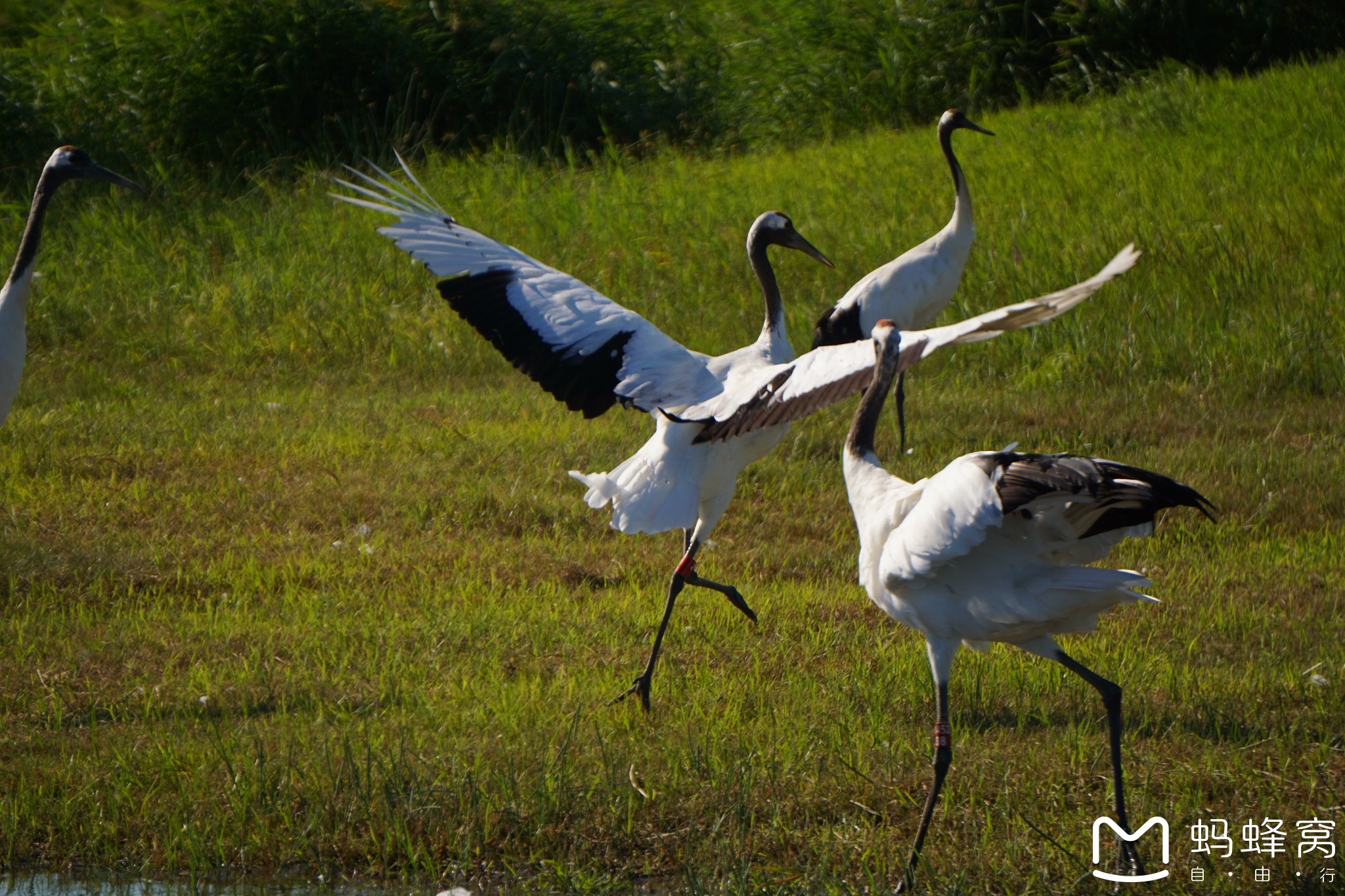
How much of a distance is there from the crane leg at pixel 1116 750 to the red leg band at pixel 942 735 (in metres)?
0.34

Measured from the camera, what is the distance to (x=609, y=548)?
6176mm

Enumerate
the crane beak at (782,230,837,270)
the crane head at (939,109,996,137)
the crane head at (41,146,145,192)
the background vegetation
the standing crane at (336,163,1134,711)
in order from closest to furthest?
1. the standing crane at (336,163,1134,711)
2. the crane head at (41,146,145,192)
3. the crane beak at (782,230,837,270)
4. the crane head at (939,109,996,137)
5. the background vegetation

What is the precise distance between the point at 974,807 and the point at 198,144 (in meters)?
11.1

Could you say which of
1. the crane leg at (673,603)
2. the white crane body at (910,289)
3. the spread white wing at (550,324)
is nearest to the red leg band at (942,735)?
the crane leg at (673,603)

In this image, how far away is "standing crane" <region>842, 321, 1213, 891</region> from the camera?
3.16 m

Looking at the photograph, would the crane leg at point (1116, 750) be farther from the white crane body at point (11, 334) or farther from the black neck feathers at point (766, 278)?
the white crane body at point (11, 334)


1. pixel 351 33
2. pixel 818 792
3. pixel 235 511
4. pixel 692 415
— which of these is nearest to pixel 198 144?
pixel 351 33

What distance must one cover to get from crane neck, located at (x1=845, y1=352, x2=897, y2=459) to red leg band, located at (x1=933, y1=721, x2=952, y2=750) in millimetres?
744

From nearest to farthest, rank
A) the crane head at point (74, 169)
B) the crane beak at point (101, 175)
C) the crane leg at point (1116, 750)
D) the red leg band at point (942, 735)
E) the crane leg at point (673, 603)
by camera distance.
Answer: the crane leg at point (1116, 750) → the red leg band at point (942, 735) → the crane leg at point (673, 603) → the crane head at point (74, 169) → the crane beak at point (101, 175)

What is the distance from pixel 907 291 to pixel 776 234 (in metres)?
1.74

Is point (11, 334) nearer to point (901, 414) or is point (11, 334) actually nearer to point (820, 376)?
point (820, 376)

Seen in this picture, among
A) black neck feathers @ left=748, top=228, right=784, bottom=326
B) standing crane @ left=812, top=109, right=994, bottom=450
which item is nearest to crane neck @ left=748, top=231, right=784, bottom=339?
black neck feathers @ left=748, top=228, right=784, bottom=326

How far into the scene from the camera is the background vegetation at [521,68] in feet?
42.3

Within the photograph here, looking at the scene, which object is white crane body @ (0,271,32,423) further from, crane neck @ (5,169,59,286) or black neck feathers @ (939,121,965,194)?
black neck feathers @ (939,121,965,194)
